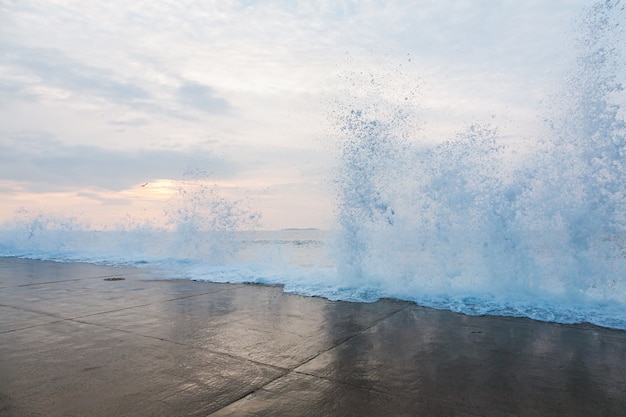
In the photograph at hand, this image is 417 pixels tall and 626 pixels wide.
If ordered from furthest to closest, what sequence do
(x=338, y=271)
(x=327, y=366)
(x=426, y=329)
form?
1. (x=338, y=271)
2. (x=426, y=329)
3. (x=327, y=366)

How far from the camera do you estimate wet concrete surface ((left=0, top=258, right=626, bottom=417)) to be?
2459 millimetres

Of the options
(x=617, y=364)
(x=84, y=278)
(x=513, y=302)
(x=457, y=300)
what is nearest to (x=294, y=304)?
(x=457, y=300)

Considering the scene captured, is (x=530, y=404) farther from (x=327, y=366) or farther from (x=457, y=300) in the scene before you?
(x=457, y=300)

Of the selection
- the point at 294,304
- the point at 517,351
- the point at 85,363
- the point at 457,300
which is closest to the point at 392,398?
the point at 517,351

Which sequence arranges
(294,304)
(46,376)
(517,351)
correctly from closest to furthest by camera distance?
(46,376) < (517,351) < (294,304)

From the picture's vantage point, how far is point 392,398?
100 inches

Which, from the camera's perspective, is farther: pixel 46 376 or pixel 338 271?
pixel 338 271

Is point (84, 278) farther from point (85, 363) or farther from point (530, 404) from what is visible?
point (530, 404)

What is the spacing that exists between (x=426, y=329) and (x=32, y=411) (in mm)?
3825

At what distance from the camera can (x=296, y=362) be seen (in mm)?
3273

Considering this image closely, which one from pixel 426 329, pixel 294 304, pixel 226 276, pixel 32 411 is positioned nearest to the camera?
pixel 32 411

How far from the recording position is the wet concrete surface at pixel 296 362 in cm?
246

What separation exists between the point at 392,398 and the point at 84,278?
8.58 meters

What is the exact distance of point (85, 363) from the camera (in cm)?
319
